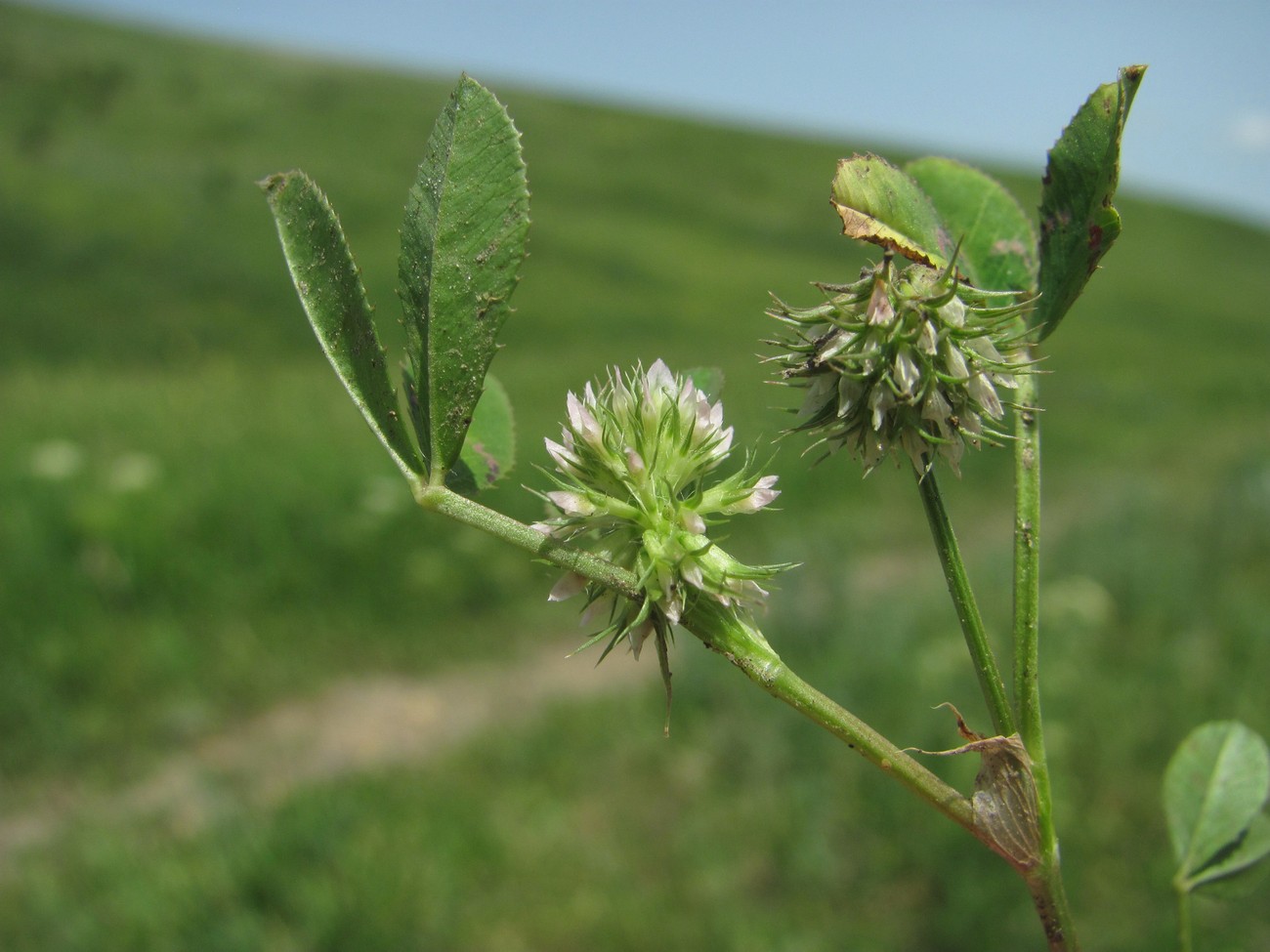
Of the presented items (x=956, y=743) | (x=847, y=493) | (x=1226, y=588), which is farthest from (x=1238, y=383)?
(x=956, y=743)

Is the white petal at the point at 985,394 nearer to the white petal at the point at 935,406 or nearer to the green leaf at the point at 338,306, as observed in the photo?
the white petal at the point at 935,406

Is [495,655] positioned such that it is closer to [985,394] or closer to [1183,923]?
[1183,923]

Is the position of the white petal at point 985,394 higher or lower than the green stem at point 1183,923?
higher

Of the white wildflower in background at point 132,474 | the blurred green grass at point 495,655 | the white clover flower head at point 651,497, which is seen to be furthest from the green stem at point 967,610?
the white wildflower in background at point 132,474

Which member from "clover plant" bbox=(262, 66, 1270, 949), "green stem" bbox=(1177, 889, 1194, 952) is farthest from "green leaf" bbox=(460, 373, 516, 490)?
"green stem" bbox=(1177, 889, 1194, 952)

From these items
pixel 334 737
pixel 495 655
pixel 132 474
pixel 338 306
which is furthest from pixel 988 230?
pixel 132 474

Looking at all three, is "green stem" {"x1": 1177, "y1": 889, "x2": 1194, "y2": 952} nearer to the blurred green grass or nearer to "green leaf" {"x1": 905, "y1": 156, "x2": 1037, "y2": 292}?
"green leaf" {"x1": 905, "y1": 156, "x2": 1037, "y2": 292}

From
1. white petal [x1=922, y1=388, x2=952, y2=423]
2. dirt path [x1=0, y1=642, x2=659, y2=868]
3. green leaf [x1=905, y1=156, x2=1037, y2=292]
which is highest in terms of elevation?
green leaf [x1=905, y1=156, x2=1037, y2=292]
